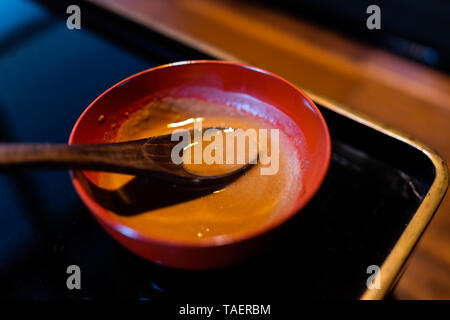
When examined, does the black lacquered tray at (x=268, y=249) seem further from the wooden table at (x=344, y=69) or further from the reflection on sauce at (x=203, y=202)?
the wooden table at (x=344, y=69)

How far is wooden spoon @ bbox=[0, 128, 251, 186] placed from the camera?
1.72 ft

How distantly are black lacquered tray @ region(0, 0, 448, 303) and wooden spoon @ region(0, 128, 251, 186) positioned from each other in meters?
0.15

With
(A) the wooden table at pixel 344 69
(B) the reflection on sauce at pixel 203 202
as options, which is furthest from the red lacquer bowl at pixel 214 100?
(A) the wooden table at pixel 344 69

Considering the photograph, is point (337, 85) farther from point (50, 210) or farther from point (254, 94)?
point (50, 210)

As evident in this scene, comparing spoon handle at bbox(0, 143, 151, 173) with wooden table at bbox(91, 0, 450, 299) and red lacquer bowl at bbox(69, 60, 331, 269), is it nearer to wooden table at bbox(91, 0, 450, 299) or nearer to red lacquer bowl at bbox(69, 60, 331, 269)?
red lacquer bowl at bbox(69, 60, 331, 269)

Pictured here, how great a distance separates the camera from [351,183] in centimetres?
76

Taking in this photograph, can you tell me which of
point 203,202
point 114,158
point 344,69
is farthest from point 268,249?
point 344,69

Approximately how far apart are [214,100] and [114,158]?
0.95ft

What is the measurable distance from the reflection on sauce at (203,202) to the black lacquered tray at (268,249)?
64mm

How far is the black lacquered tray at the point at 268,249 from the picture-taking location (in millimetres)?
613

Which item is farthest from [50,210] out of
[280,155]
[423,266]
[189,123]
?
[423,266]

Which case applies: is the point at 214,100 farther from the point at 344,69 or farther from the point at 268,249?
the point at 344,69

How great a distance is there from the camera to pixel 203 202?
0.66 meters

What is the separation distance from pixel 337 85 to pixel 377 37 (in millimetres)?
418
